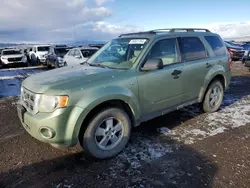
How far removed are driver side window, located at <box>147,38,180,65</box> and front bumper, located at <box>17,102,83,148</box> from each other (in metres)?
1.66

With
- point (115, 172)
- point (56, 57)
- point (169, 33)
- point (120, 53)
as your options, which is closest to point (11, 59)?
point (56, 57)

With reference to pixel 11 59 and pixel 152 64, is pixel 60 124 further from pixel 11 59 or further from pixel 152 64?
pixel 11 59

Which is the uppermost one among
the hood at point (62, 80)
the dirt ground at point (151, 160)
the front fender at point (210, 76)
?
the hood at point (62, 80)

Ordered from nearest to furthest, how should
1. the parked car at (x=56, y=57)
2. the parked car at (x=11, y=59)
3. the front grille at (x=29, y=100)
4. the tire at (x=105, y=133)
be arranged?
the front grille at (x=29, y=100), the tire at (x=105, y=133), the parked car at (x=56, y=57), the parked car at (x=11, y=59)

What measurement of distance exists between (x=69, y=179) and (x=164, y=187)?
122 cm

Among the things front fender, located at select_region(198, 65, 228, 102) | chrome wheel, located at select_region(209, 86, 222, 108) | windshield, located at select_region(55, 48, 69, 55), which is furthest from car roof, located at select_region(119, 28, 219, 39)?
windshield, located at select_region(55, 48, 69, 55)

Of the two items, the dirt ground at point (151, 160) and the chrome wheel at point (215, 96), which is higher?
the chrome wheel at point (215, 96)

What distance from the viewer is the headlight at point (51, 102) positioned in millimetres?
2852

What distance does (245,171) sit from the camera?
3014 mm

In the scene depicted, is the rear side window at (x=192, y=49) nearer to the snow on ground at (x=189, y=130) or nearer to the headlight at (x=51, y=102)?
the snow on ground at (x=189, y=130)

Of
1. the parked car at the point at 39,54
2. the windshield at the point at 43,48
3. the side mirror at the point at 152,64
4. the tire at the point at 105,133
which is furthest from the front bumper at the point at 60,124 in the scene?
the windshield at the point at 43,48

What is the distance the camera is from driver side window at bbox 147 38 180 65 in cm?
386

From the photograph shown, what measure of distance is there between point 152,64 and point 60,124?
1677 mm

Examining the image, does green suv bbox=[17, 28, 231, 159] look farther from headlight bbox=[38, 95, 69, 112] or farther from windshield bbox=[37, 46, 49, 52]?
windshield bbox=[37, 46, 49, 52]
